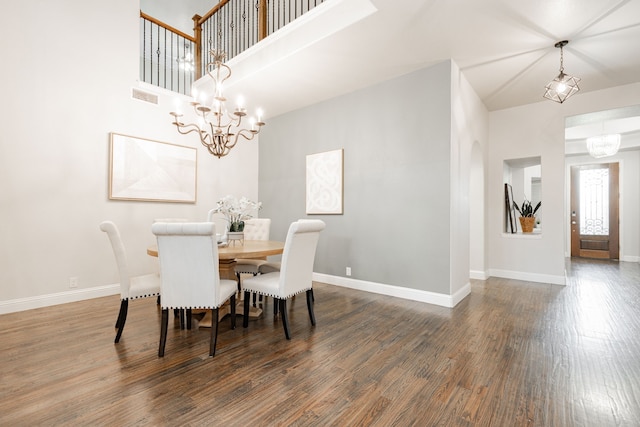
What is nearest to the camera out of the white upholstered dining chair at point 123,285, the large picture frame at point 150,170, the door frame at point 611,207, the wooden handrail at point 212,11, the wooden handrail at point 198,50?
the white upholstered dining chair at point 123,285

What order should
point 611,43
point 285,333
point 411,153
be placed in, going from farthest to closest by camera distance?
point 411,153
point 611,43
point 285,333

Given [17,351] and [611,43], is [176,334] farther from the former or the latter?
[611,43]

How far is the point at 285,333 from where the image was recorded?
251 centimetres

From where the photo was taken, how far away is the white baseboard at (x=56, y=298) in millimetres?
3100

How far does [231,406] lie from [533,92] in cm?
524

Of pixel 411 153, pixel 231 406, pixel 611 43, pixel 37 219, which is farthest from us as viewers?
pixel 411 153

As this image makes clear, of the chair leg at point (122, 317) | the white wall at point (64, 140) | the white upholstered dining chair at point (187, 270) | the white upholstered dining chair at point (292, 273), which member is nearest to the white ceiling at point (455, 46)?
the white wall at point (64, 140)

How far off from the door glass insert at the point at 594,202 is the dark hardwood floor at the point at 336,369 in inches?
201

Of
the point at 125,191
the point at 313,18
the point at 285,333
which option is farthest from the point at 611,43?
the point at 125,191

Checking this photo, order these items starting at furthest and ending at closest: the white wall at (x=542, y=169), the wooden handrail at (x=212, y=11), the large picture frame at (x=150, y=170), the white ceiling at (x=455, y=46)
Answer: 1. the wooden handrail at (x=212, y=11)
2. the white wall at (x=542, y=169)
3. the large picture frame at (x=150, y=170)
4. the white ceiling at (x=455, y=46)

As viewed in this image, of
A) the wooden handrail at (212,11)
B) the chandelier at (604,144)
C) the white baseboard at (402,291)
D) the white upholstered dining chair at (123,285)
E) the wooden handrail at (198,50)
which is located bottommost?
the white baseboard at (402,291)

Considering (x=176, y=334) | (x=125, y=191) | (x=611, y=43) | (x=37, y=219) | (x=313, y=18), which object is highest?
(x=313, y=18)

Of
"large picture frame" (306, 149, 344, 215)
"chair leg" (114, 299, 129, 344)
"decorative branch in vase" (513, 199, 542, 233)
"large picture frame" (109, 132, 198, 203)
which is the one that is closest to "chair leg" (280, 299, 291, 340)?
"chair leg" (114, 299, 129, 344)

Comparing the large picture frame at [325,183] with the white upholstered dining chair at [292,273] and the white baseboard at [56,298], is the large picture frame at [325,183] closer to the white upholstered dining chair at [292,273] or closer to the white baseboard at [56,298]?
the white upholstered dining chair at [292,273]
